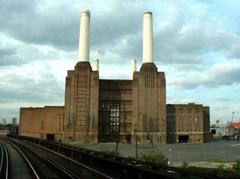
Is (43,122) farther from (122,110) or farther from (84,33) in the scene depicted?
(84,33)

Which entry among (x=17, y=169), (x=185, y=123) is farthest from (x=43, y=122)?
(x=17, y=169)

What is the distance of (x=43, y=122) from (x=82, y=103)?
29575 millimetres

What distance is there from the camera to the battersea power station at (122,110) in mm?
146000

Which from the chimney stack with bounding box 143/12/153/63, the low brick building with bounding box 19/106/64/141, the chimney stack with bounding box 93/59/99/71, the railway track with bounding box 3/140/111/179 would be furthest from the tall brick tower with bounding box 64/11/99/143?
the railway track with bounding box 3/140/111/179

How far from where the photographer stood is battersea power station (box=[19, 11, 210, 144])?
146 m

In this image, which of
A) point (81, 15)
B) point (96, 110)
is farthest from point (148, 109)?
point (81, 15)

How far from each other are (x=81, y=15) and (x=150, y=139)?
50369mm

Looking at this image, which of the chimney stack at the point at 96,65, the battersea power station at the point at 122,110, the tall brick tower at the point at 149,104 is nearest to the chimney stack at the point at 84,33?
the battersea power station at the point at 122,110

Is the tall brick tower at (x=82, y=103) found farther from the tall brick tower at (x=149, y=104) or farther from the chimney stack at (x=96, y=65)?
the chimney stack at (x=96, y=65)

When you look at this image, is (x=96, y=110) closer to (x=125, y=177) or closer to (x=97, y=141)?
(x=97, y=141)

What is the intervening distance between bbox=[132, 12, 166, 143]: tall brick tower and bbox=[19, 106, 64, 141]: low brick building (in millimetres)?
32405

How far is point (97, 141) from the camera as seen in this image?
148 meters

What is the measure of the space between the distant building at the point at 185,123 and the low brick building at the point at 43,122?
1752 inches

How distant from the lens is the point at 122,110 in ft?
523
